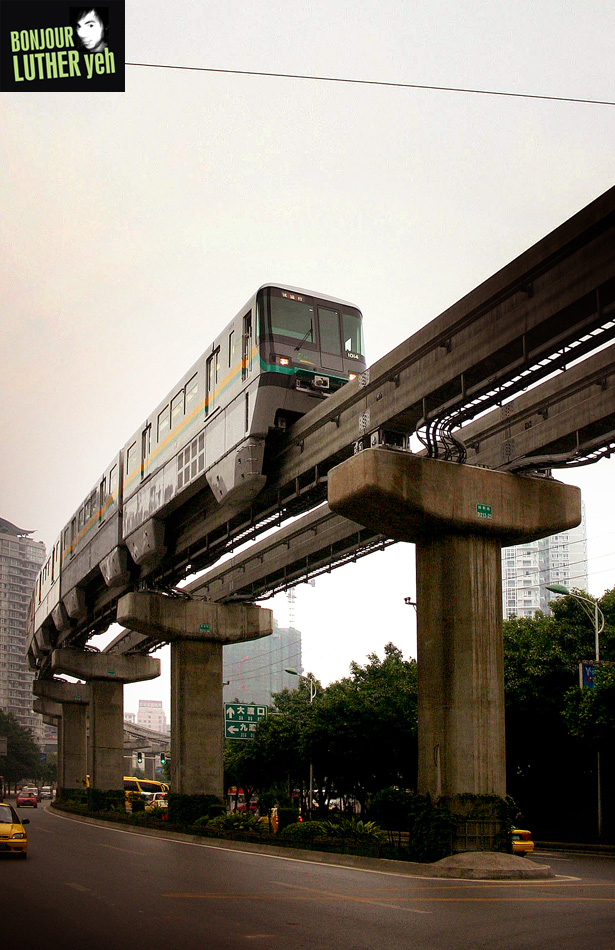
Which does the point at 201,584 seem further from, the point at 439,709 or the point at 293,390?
the point at 439,709

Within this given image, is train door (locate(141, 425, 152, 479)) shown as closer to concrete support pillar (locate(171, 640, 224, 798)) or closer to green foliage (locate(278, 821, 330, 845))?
concrete support pillar (locate(171, 640, 224, 798))

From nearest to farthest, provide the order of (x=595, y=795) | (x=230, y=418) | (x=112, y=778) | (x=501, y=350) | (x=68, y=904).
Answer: (x=68, y=904) → (x=501, y=350) → (x=230, y=418) → (x=595, y=795) → (x=112, y=778)

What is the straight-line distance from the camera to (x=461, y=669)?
24281mm

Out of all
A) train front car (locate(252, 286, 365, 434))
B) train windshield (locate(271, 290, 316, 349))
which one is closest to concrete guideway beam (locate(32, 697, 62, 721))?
train front car (locate(252, 286, 365, 434))

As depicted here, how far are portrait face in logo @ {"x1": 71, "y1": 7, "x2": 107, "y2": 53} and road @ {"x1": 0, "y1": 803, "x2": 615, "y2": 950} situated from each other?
37.4 feet

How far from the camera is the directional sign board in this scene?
3991cm

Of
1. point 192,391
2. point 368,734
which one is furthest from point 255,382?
point 368,734

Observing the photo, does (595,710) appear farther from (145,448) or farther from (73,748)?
(73,748)

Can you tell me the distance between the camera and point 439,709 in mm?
24531

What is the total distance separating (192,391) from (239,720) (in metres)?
13.5

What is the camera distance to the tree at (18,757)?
551 ft

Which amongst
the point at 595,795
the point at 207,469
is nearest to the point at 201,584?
the point at 207,469

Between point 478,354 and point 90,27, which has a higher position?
point 90,27

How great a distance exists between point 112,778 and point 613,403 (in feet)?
162
